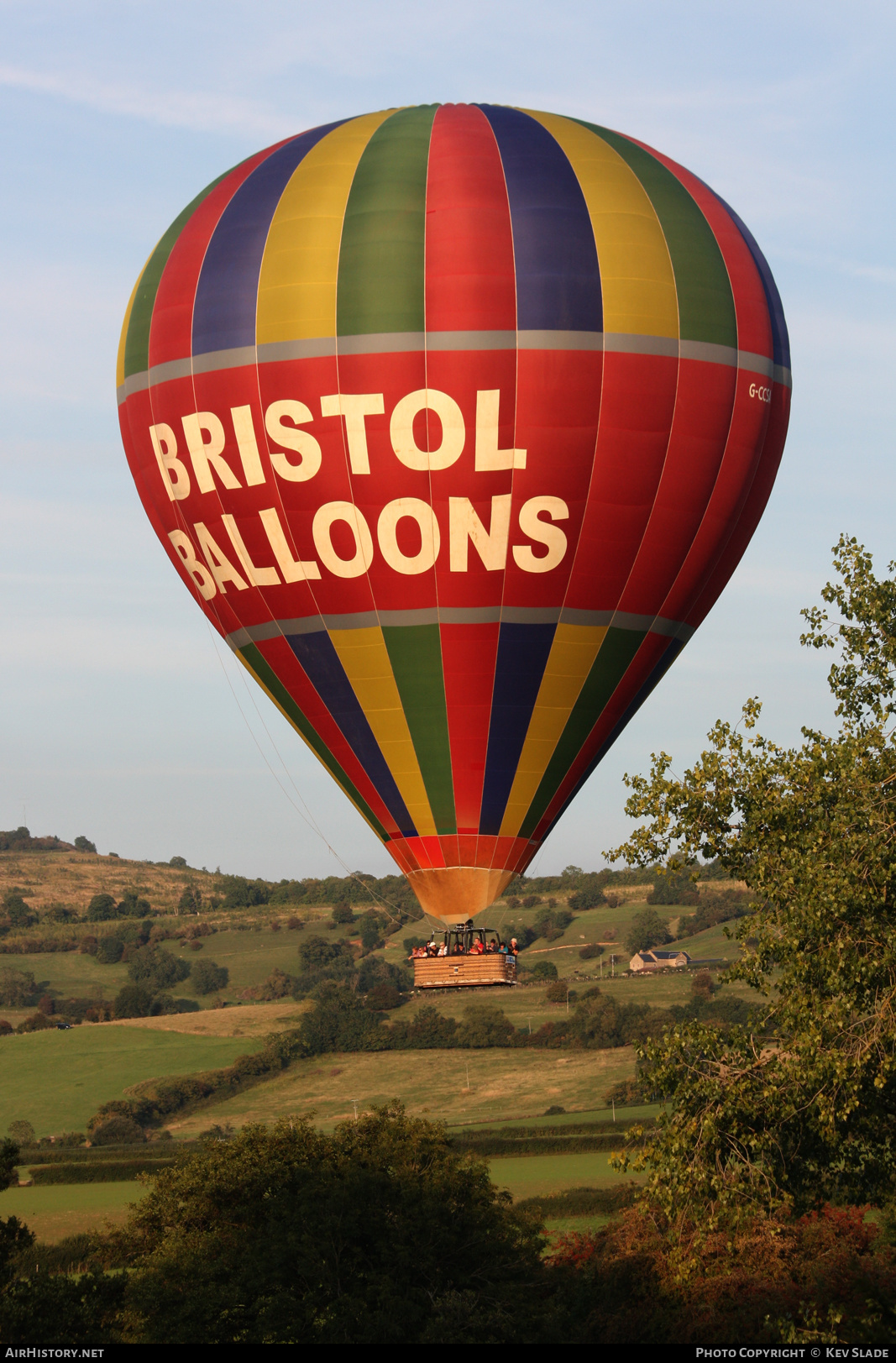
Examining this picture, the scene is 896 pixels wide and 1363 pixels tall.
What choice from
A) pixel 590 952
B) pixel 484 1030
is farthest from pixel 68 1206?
pixel 590 952

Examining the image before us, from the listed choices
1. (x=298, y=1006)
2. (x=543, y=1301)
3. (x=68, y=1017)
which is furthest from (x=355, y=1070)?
(x=543, y=1301)

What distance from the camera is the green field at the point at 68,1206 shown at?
6581cm

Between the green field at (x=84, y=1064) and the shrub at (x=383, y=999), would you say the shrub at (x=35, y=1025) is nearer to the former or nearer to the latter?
the green field at (x=84, y=1064)

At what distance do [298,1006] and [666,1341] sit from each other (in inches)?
5672

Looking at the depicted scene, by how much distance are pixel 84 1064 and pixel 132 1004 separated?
33.8 metres

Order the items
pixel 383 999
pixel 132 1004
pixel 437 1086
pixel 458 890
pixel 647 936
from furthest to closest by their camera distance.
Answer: pixel 647 936 < pixel 132 1004 < pixel 383 999 < pixel 437 1086 < pixel 458 890

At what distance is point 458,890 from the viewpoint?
3070 centimetres

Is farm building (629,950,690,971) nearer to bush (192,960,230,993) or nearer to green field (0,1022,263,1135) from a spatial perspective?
green field (0,1022,263,1135)

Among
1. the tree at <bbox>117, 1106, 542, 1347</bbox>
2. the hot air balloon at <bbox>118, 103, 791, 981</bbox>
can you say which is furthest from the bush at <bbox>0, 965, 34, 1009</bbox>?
the hot air balloon at <bbox>118, 103, 791, 981</bbox>

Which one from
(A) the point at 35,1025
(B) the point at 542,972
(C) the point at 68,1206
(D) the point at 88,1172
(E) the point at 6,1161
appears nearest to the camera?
(E) the point at 6,1161

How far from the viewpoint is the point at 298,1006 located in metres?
166

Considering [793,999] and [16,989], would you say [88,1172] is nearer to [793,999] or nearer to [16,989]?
[793,999]

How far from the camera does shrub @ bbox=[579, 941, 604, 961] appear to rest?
186625 millimetres

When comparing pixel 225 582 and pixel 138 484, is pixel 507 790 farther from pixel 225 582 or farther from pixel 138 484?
pixel 138 484
